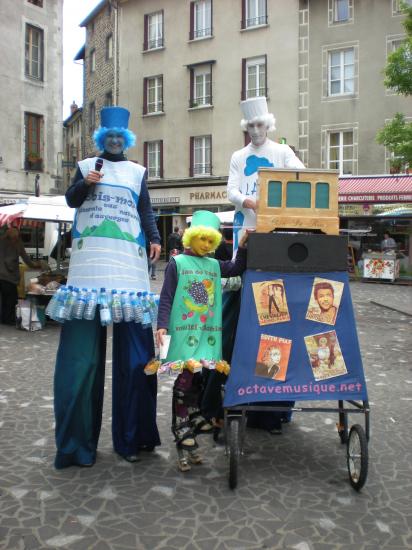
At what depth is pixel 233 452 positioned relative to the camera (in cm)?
330

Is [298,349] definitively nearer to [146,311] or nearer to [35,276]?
[146,311]

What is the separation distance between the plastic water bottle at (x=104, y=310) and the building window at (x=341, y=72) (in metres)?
23.2

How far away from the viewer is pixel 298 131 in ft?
84.3

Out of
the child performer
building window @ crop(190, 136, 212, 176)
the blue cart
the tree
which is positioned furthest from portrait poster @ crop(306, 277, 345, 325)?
building window @ crop(190, 136, 212, 176)

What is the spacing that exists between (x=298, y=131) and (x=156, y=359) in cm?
2345

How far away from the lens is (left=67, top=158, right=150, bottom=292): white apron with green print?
3.63 m

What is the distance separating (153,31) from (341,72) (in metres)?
10.5

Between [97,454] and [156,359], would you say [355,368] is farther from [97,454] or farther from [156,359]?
[97,454]

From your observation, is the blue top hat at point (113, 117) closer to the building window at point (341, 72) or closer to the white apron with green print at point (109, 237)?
the white apron with green print at point (109, 237)

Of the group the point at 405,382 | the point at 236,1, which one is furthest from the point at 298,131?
the point at 405,382

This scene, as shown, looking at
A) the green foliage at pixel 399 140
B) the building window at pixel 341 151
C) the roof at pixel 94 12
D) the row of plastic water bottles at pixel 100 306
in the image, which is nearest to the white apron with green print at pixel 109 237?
the row of plastic water bottles at pixel 100 306

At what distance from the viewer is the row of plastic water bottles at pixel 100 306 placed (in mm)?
3512

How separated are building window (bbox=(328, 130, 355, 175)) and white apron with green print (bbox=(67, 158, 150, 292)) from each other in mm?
22038

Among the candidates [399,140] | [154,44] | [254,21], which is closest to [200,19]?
[154,44]
